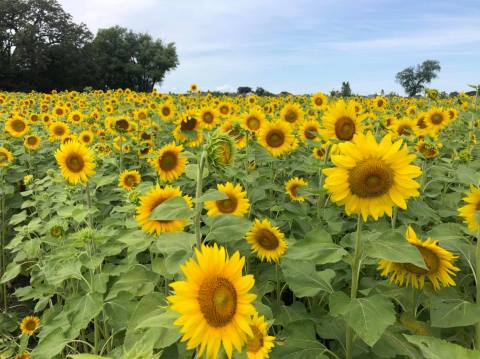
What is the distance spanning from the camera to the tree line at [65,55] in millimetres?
42781

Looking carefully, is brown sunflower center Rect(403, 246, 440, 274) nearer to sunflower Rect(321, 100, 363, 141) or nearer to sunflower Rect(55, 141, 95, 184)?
sunflower Rect(321, 100, 363, 141)

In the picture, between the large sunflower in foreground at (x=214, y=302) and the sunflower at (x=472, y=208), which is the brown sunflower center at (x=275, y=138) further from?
the large sunflower in foreground at (x=214, y=302)

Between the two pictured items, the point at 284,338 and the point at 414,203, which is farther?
the point at 414,203

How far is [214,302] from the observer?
1.43m

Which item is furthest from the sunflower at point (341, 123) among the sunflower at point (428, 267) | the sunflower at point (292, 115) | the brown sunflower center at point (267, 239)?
the sunflower at point (292, 115)

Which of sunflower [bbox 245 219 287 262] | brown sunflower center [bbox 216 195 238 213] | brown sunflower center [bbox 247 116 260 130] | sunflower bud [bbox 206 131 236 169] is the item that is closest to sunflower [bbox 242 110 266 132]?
brown sunflower center [bbox 247 116 260 130]

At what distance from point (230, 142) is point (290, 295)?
2.04m

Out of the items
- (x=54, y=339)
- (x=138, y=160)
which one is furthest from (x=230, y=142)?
(x=138, y=160)

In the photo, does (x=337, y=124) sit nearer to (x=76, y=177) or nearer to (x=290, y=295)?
(x=290, y=295)

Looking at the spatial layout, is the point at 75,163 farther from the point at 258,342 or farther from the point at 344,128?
the point at 258,342

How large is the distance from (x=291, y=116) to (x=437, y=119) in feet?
6.03

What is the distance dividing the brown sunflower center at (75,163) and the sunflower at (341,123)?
2.05m

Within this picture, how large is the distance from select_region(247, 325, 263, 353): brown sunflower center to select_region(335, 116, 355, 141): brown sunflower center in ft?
6.92

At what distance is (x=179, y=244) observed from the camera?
1958 millimetres
